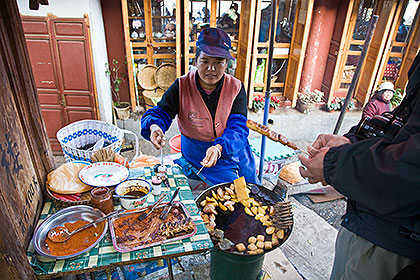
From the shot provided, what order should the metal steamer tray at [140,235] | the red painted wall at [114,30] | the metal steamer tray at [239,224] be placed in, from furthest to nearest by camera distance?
the red painted wall at [114,30] < the metal steamer tray at [239,224] < the metal steamer tray at [140,235]

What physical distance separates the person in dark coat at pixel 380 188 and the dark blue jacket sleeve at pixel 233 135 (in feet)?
3.49

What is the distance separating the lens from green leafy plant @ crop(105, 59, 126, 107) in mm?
6157

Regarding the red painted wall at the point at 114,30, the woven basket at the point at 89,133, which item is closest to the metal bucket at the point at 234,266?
the woven basket at the point at 89,133

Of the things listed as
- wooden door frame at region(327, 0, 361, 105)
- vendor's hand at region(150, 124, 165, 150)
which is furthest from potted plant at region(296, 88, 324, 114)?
vendor's hand at region(150, 124, 165, 150)

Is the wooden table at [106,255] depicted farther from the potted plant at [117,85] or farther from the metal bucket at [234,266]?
the potted plant at [117,85]

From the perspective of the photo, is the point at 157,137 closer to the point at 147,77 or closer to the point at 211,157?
the point at 211,157

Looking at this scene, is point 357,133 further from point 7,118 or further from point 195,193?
point 7,118

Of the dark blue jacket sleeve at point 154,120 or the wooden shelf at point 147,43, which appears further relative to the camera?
the wooden shelf at point 147,43

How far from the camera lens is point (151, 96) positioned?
20.5 feet

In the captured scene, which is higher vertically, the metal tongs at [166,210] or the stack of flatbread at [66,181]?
the stack of flatbread at [66,181]

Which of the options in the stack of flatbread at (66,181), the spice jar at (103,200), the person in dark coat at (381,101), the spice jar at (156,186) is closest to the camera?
the spice jar at (103,200)

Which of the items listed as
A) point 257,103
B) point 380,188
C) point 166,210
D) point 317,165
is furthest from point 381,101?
point 166,210

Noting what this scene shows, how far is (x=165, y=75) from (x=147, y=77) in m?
0.43

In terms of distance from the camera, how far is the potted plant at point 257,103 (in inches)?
268
